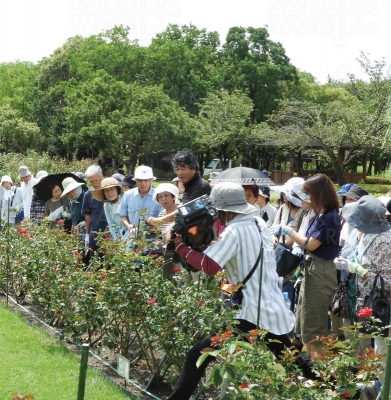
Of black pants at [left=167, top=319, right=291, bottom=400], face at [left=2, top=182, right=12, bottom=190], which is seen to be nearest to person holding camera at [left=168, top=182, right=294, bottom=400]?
black pants at [left=167, top=319, right=291, bottom=400]

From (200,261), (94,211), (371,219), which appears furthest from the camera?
(94,211)

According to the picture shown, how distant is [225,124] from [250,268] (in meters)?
32.5

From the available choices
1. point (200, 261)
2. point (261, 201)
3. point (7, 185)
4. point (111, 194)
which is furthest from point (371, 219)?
point (7, 185)

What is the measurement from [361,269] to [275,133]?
2969cm

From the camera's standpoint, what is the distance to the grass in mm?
4258

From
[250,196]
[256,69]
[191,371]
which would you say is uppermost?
[256,69]

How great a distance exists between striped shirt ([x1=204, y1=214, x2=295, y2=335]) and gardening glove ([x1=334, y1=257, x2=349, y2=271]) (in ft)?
4.15

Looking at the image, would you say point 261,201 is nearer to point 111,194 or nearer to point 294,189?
point 294,189

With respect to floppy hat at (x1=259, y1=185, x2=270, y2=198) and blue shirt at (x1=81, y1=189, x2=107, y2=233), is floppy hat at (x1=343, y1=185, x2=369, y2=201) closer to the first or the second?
floppy hat at (x1=259, y1=185, x2=270, y2=198)

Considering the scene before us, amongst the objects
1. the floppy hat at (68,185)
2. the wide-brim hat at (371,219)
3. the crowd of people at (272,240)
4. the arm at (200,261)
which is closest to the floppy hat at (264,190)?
the crowd of people at (272,240)

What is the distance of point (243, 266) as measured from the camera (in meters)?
3.54

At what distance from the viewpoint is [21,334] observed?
5.58 metres

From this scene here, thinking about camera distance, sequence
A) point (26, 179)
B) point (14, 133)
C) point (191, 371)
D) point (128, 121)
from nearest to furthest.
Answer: point (191, 371), point (26, 179), point (128, 121), point (14, 133)

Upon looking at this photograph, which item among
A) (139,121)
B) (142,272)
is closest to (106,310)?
(142,272)
